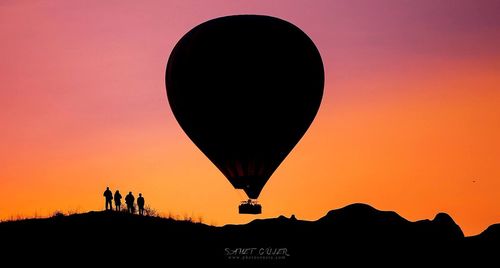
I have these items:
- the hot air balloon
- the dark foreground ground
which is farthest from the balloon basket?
the dark foreground ground

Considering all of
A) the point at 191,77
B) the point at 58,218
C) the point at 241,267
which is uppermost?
the point at 191,77

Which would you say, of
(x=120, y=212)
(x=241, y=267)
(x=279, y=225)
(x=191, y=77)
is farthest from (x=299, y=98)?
(x=279, y=225)

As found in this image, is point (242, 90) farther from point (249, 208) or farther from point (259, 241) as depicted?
point (259, 241)

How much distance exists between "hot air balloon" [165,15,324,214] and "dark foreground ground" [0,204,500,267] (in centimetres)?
1529

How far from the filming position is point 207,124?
41.5 m

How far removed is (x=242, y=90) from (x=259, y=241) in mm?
32695

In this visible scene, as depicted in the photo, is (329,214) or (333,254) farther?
(329,214)

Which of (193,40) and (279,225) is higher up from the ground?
(193,40)

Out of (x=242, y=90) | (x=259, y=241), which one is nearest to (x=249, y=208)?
(x=242, y=90)

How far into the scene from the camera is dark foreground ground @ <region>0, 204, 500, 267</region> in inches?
2138

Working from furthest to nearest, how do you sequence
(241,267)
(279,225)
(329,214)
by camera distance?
(329,214) < (279,225) < (241,267)

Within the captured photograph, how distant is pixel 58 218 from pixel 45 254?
9.05ft

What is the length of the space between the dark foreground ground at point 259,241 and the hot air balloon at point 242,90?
15.3 meters

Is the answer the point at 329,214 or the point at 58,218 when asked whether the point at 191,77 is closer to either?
the point at 58,218
